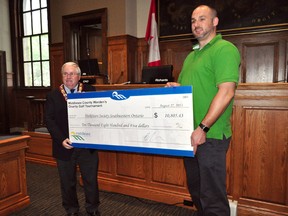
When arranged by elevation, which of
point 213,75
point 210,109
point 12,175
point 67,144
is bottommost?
point 12,175

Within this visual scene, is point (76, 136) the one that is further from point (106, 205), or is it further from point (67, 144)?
point (106, 205)

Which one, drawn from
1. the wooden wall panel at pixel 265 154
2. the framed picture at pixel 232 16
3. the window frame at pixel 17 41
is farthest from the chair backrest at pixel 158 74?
the window frame at pixel 17 41

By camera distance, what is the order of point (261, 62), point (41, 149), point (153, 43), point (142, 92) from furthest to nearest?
1. point (153, 43)
2. point (261, 62)
3. point (41, 149)
4. point (142, 92)

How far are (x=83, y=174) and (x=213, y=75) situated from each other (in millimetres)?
1337

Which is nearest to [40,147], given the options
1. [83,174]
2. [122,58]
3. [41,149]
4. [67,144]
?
[41,149]

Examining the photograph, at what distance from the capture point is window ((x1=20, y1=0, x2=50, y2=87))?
6.37 meters

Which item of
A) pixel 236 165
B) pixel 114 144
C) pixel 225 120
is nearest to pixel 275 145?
pixel 236 165

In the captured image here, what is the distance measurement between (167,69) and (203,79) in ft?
4.89

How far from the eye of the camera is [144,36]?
5.21 metres

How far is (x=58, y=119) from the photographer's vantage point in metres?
1.93

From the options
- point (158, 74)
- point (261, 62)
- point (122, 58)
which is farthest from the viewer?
point (122, 58)

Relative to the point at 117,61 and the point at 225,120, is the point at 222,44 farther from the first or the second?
the point at 117,61

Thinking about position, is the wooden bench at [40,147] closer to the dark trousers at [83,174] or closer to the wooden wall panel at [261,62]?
the dark trousers at [83,174]

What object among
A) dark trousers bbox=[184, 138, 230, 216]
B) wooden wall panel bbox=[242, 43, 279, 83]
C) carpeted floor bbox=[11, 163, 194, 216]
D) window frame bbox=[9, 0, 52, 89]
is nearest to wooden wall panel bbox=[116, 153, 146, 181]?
carpeted floor bbox=[11, 163, 194, 216]
